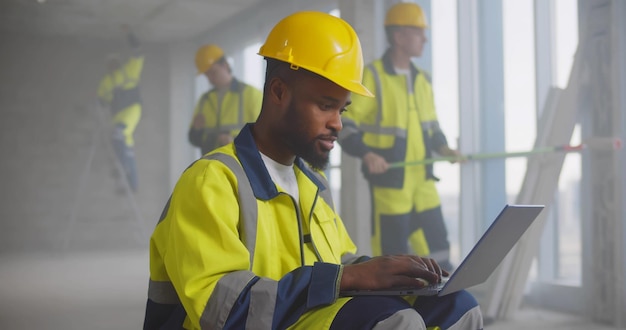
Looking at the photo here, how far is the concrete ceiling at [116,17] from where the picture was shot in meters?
3.49

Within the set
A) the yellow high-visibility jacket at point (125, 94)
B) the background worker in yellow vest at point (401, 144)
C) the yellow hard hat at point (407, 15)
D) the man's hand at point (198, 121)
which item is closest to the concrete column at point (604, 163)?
the background worker in yellow vest at point (401, 144)

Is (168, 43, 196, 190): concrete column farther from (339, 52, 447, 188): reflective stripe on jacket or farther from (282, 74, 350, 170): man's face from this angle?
(282, 74, 350, 170): man's face

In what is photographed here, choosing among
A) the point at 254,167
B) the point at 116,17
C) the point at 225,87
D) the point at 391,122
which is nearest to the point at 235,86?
the point at 225,87

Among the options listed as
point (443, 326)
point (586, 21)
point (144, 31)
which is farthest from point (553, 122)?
point (443, 326)

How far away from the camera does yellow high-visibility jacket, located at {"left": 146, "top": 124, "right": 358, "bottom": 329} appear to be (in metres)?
1.29

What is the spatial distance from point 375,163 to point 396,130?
0.76 feet

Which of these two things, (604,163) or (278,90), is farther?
(604,163)

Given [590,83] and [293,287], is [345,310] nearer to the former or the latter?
[293,287]

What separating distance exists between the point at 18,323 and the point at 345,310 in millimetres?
2392

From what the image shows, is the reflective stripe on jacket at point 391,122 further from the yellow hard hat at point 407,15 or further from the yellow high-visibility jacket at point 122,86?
the yellow high-visibility jacket at point 122,86

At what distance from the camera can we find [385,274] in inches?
52.0

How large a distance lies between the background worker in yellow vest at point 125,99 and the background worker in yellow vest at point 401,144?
1063mm

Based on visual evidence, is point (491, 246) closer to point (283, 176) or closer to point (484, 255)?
point (484, 255)

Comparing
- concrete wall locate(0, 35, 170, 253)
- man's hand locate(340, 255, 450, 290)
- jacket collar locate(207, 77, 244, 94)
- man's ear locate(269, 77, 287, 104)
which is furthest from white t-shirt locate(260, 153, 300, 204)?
jacket collar locate(207, 77, 244, 94)
